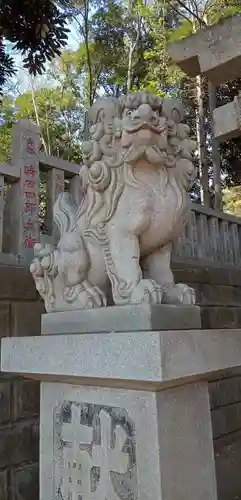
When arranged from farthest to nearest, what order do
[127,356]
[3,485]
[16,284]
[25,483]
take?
[16,284] → [25,483] → [3,485] → [127,356]

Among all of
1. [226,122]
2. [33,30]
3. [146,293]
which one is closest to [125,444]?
[146,293]

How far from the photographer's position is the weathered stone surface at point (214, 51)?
9.32 ft

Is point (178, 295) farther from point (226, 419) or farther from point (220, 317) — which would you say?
point (226, 419)

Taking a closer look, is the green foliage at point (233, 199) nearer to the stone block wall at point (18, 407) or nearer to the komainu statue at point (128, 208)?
the stone block wall at point (18, 407)

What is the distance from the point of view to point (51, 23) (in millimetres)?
4039

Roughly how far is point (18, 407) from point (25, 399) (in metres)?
0.06

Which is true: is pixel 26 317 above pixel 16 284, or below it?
below

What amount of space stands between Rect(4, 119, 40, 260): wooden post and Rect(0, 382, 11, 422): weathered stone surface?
2.47ft

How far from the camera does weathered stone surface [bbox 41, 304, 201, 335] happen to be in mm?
1323

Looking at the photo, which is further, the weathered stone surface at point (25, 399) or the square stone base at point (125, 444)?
the weathered stone surface at point (25, 399)

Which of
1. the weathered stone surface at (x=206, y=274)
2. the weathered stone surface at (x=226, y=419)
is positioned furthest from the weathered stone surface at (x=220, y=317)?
the weathered stone surface at (x=226, y=419)

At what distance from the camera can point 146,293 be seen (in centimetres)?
136

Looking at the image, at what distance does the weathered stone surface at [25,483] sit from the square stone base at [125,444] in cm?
76

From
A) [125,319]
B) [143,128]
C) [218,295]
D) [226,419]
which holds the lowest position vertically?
[226,419]
